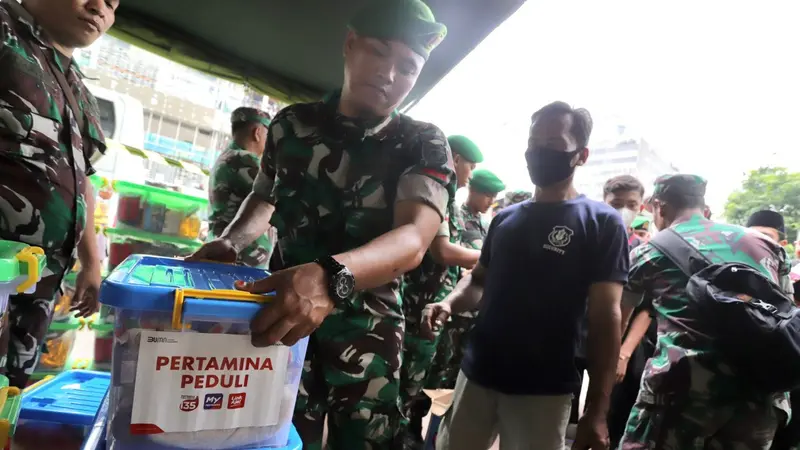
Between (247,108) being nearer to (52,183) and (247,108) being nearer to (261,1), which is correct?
(261,1)

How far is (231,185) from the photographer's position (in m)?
3.15

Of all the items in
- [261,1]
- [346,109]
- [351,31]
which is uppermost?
[261,1]

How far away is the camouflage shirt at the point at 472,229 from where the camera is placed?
12.0 ft

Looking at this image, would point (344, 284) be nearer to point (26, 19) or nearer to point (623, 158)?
point (26, 19)

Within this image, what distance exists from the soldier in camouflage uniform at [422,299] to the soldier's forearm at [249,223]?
1.17m

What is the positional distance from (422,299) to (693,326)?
1.55m

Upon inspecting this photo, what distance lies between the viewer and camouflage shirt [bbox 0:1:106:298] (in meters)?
1.33

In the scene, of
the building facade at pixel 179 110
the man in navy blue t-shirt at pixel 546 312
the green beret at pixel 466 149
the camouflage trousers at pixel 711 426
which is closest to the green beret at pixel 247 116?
the green beret at pixel 466 149

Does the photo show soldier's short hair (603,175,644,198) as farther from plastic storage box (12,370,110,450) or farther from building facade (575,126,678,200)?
plastic storage box (12,370,110,450)

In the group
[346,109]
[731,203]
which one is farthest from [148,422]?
[731,203]

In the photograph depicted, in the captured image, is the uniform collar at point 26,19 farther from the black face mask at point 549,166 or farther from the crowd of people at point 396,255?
the black face mask at point 549,166

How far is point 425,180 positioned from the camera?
128 centimetres

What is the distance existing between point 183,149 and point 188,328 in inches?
445

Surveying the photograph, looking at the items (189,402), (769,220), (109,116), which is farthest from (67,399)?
(109,116)
